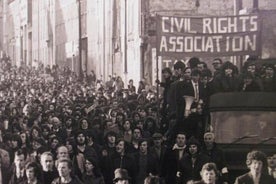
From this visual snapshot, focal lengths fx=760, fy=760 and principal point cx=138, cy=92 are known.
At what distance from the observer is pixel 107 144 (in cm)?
1343

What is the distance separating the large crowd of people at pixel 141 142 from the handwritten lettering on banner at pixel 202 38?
471 millimetres

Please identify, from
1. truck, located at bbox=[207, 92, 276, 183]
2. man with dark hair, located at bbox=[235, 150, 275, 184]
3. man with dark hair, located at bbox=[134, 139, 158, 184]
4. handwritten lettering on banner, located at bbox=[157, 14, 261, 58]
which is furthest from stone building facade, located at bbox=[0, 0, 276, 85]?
man with dark hair, located at bbox=[235, 150, 275, 184]

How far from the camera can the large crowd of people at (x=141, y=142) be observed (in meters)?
11.0

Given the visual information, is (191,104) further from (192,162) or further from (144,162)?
(192,162)

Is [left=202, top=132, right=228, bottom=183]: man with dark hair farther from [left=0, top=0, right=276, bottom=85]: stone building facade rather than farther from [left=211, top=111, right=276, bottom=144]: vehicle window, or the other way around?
[left=0, top=0, right=276, bottom=85]: stone building facade

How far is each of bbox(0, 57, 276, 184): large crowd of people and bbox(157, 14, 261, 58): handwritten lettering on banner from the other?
471 mm

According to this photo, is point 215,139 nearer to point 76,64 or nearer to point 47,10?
point 76,64

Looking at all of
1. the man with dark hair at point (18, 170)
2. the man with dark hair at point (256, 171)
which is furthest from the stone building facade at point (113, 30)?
the man with dark hair at point (256, 171)

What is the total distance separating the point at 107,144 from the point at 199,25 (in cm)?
431

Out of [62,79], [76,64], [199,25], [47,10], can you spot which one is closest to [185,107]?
[199,25]

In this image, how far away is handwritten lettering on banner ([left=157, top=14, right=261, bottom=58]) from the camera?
16.2 metres

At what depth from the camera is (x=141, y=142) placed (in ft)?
42.7

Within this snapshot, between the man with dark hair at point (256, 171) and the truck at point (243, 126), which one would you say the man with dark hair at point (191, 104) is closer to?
the truck at point (243, 126)

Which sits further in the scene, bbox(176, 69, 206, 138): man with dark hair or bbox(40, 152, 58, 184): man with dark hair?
bbox(176, 69, 206, 138): man with dark hair
